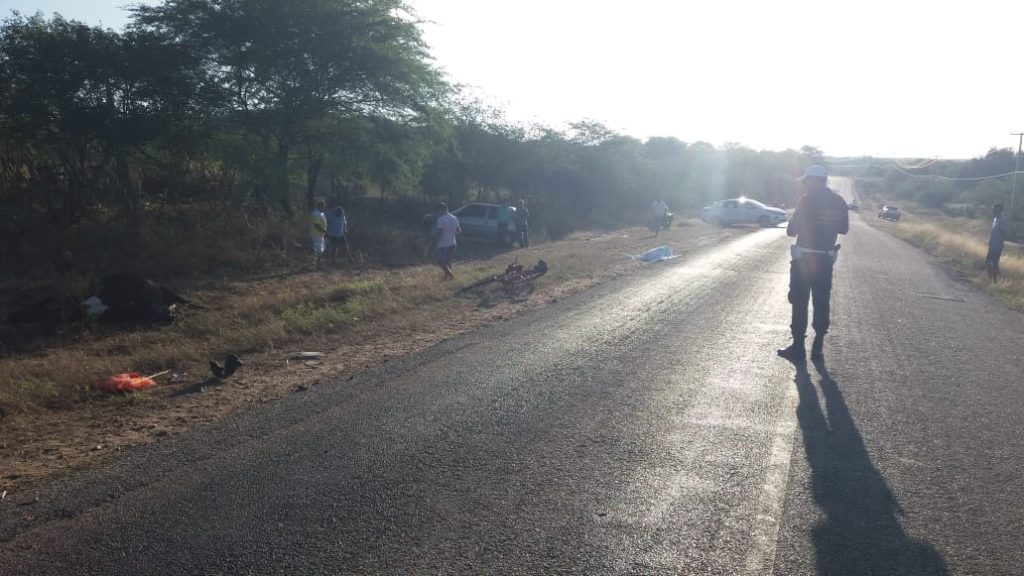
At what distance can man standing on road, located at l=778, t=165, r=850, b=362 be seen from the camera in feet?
26.0

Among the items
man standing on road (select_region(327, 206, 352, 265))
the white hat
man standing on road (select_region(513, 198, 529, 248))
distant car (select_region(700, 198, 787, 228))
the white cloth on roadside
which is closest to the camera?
the white hat

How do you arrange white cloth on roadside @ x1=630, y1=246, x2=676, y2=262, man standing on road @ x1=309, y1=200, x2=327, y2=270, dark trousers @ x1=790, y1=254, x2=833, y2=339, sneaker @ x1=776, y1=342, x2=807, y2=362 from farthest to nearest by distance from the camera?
white cloth on roadside @ x1=630, y1=246, x2=676, y2=262 → man standing on road @ x1=309, y1=200, x2=327, y2=270 → sneaker @ x1=776, y1=342, x2=807, y2=362 → dark trousers @ x1=790, y1=254, x2=833, y2=339

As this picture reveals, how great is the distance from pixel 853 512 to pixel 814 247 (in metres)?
4.28

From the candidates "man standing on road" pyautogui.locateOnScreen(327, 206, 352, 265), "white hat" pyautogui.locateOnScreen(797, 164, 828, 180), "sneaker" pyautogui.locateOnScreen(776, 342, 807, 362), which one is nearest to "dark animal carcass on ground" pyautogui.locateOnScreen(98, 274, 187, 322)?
"man standing on road" pyautogui.locateOnScreen(327, 206, 352, 265)

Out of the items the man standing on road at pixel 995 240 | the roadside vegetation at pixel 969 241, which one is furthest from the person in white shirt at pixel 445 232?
the man standing on road at pixel 995 240

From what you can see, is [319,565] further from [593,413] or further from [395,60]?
[395,60]

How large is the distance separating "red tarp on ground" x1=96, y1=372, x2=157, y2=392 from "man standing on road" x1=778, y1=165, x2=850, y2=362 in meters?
6.60

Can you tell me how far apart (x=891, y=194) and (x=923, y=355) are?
132413 mm

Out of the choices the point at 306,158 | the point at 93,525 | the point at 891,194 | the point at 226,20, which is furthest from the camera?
the point at 891,194

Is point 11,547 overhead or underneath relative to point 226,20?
underneath

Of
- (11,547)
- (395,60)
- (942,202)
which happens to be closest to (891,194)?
(942,202)

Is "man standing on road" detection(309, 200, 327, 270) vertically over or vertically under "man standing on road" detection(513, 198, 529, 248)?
over

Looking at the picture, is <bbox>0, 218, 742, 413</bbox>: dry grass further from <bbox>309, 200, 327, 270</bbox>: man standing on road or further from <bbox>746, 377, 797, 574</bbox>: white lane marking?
<bbox>746, 377, 797, 574</bbox>: white lane marking

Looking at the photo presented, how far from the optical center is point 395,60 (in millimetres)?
21422
